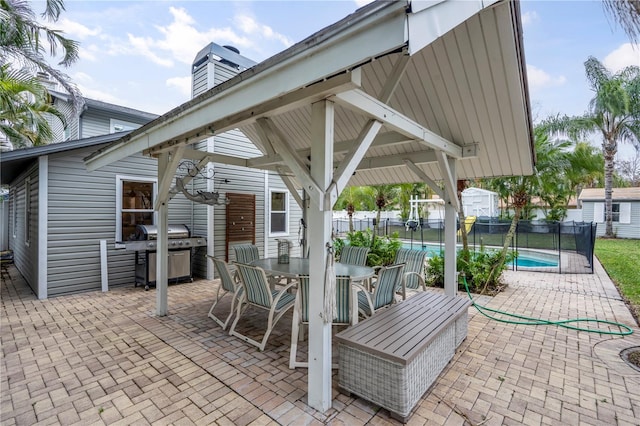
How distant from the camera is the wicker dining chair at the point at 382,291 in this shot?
3.52 meters

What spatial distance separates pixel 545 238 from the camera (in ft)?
34.4

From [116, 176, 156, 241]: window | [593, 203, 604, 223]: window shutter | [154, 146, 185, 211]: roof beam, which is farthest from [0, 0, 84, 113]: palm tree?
[593, 203, 604, 223]: window shutter

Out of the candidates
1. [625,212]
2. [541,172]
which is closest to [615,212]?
[625,212]

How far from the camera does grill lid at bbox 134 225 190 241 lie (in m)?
6.18

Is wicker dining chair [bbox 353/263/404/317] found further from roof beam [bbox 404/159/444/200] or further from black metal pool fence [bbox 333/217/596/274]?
black metal pool fence [bbox 333/217/596/274]

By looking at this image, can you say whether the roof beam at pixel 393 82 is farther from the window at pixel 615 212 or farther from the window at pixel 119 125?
the window at pixel 615 212

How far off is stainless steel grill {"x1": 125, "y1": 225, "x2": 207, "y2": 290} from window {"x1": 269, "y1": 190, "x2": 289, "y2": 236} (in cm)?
203

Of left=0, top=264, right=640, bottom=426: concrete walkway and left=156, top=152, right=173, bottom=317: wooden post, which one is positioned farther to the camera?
left=156, top=152, right=173, bottom=317: wooden post

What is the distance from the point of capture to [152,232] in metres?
6.20

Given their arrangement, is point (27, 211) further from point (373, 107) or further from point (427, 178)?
point (427, 178)

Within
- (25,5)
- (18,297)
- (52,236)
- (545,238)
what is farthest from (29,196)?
(545,238)

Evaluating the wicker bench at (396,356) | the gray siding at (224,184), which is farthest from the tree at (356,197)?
the wicker bench at (396,356)

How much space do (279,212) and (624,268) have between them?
367 inches

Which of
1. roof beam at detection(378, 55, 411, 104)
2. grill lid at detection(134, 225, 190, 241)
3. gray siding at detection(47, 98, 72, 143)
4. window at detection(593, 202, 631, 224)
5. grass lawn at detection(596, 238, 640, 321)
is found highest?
gray siding at detection(47, 98, 72, 143)
